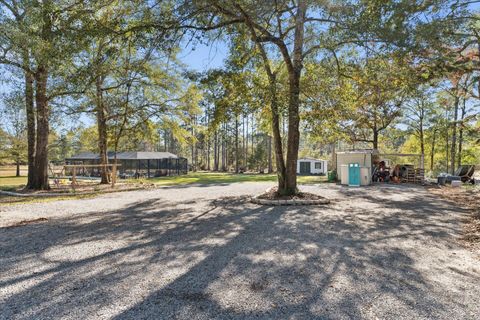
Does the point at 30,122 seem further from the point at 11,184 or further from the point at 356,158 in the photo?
the point at 356,158

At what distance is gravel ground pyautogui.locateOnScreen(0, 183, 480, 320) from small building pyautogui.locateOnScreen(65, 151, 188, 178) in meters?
17.7

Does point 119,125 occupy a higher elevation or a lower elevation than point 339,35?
lower

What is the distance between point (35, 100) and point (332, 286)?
13.6 m

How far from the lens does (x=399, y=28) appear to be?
241 inches

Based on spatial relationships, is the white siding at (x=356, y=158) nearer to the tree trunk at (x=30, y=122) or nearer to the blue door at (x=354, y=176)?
the blue door at (x=354, y=176)

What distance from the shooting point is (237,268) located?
356 centimetres

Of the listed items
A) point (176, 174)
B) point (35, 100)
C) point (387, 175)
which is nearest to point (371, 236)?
point (35, 100)

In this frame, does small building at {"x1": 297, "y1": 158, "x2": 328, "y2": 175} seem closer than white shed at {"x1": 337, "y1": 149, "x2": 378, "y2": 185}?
No

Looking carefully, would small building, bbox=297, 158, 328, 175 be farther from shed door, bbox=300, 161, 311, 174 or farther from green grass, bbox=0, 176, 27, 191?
green grass, bbox=0, 176, 27, 191

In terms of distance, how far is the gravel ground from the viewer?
8.46 ft

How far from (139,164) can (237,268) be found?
22.2m

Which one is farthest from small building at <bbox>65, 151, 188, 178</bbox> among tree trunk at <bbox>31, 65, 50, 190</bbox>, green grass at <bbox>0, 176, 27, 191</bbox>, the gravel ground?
the gravel ground

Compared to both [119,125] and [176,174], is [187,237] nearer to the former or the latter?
[119,125]

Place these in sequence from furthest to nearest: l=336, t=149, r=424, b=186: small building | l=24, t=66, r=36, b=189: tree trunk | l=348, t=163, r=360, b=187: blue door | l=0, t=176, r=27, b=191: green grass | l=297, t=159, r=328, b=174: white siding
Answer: l=297, t=159, r=328, b=174: white siding < l=336, t=149, r=424, b=186: small building < l=348, t=163, r=360, b=187: blue door < l=0, t=176, r=27, b=191: green grass < l=24, t=66, r=36, b=189: tree trunk
